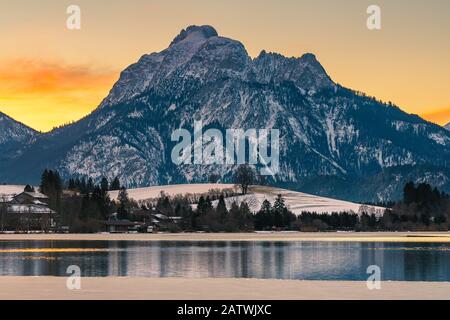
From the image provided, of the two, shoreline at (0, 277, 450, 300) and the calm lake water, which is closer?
shoreline at (0, 277, 450, 300)

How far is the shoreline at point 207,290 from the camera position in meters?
51.0

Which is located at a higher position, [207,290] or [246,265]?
[207,290]

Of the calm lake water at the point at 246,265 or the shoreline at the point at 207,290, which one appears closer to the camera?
the shoreline at the point at 207,290

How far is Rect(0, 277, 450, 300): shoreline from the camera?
2009 inches

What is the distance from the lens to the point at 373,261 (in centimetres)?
9575

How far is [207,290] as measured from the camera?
55281 millimetres

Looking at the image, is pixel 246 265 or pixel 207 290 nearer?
pixel 207 290

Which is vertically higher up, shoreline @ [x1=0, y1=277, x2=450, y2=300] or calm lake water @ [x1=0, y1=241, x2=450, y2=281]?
shoreline @ [x1=0, y1=277, x2=450, y2=300]

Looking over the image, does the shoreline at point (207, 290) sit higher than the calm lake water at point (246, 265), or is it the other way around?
the shoreline at point (207, 290)
